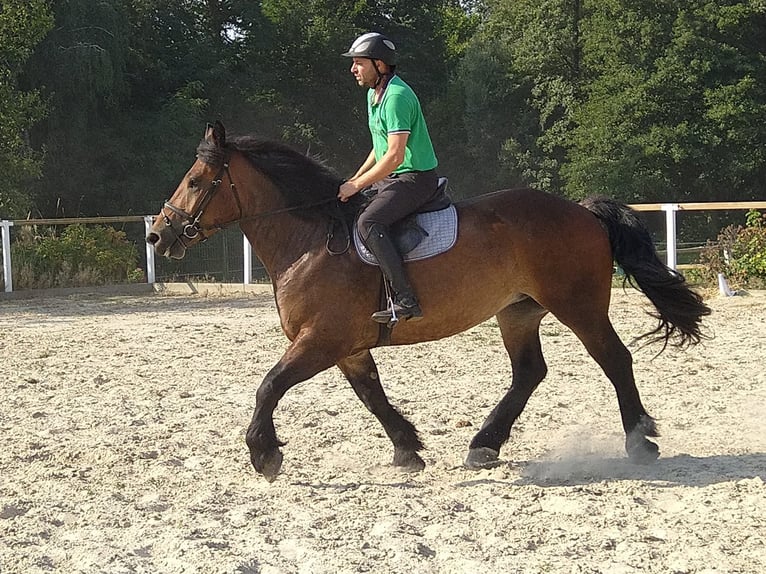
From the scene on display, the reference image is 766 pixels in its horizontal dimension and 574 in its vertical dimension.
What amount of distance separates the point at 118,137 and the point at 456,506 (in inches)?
1221

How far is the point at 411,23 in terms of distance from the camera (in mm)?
44156

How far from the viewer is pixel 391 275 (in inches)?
212

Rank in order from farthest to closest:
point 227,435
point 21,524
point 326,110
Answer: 1. point 326,110
2. point 227,435
3. point 21,524

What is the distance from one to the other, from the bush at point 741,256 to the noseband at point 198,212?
1161 centimetres

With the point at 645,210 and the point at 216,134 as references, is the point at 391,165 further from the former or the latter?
the point at 645,210

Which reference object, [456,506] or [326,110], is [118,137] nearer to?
[326,110]

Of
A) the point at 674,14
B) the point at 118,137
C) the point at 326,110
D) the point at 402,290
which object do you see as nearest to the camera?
the point at 402,290

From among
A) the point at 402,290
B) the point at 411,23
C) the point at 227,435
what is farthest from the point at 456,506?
the point at 411,23

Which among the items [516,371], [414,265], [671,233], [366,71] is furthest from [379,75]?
[671,233]

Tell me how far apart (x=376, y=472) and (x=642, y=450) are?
1.63 m

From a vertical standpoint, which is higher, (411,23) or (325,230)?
(411,23)

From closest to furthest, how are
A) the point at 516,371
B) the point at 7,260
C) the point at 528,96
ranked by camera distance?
the point at 516,371 < the point at 7,260 < the point at 528,96

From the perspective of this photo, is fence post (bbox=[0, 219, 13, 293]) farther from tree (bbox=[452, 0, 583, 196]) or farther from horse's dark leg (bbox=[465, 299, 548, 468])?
tree (bbox=[452, 0, 583, 196])

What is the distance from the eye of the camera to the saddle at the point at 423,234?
554 centimetres
